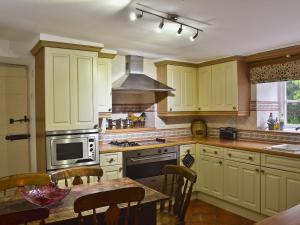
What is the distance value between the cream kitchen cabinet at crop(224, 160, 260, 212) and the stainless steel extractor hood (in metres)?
1.41

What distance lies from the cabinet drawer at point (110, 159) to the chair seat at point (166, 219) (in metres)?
1.12

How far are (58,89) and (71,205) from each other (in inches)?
60.9

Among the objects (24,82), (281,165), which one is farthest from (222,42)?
(24,82)

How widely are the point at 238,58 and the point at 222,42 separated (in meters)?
0.76

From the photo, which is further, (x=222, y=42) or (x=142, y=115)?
(x=142, y=115)

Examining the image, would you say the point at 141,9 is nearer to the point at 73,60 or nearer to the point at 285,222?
the point at 73,60

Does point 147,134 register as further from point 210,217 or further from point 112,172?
point 210,217

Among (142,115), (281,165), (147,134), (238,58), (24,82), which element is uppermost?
(238,58)

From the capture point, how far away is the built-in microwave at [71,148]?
268 cm

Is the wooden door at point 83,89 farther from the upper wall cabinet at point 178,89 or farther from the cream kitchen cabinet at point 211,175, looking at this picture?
the cream kitchen cabinet at point 211,175

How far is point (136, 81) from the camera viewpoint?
359 centimetres

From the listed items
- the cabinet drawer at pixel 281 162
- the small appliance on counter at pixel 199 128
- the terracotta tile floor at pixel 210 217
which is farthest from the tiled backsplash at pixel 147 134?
the cabinet drawer at pixel 281 162

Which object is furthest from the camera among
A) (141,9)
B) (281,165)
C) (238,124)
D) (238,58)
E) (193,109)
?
(193,109)

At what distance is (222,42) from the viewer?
3006mm
